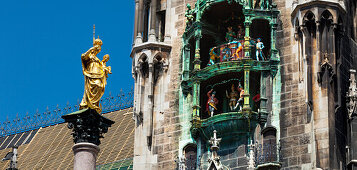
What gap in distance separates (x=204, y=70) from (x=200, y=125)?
2621 mm

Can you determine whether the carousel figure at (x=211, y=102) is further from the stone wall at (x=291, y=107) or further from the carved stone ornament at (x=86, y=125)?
the carved stone ornament at (x=86, y=125)

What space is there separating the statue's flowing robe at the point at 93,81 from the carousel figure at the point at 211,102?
194 inches

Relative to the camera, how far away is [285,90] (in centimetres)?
4862

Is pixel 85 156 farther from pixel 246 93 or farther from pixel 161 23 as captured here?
pixel 161 23

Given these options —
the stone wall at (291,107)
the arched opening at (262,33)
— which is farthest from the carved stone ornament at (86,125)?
the arched opening at (262,33)

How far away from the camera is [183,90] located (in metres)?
51.4

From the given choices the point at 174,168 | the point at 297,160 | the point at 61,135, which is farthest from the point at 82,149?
the point at 61,135

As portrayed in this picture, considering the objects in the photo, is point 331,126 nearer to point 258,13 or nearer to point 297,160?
point 297,160

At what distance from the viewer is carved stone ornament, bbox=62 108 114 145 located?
47.1 meters

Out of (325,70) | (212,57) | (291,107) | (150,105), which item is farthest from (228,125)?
(325,70)

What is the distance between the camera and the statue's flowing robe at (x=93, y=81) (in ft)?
158

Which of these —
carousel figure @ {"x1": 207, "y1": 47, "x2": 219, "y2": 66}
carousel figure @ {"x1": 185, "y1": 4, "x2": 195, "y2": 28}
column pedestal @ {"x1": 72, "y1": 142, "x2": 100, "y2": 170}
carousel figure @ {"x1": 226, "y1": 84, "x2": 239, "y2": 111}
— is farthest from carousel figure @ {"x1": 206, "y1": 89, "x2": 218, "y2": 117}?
column pedestal @ {"x1": 72, "y1": 142, "x2": 100, "y2": 170}

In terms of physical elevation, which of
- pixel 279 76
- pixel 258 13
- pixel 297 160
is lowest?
pixel 297 160

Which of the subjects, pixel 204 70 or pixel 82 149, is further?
pixel 204 70
